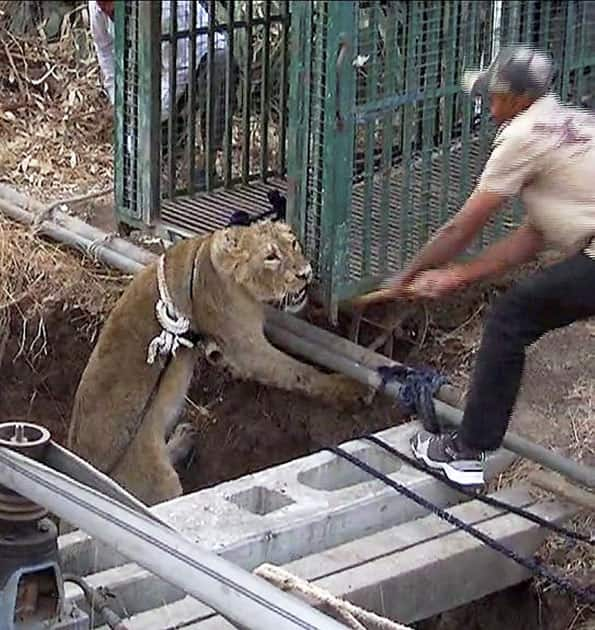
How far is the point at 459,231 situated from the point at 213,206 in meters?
2.45

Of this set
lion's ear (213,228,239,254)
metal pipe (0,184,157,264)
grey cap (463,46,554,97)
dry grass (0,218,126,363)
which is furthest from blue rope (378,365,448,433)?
dry grass (0,218,126,363)

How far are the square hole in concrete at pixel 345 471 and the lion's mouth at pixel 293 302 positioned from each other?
30.9 inches

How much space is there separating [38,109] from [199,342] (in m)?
3.09

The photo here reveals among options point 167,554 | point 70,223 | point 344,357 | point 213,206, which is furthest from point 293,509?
point 70,223

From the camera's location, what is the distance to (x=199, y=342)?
651 cm

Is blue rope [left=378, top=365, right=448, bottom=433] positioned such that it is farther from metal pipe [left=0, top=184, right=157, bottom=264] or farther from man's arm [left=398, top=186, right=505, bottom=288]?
metal pipe [left=0, top=184, right=157, bottom=264]

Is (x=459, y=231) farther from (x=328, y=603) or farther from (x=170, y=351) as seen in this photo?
(x=170, y=351)

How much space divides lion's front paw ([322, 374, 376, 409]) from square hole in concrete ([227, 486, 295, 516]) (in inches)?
40.4

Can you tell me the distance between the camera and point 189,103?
715cm

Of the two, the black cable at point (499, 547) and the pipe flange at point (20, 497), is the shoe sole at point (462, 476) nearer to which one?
the black cable at point (499, 547)

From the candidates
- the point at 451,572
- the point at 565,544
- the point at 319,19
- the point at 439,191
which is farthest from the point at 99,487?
the point at 439,191

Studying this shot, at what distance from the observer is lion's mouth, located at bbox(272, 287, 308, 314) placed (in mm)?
6262

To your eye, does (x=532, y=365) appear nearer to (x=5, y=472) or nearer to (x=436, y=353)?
(x=436, y=353)

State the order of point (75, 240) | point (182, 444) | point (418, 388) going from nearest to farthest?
point (418, 388)
point (182, 444)
point (75, 240)
